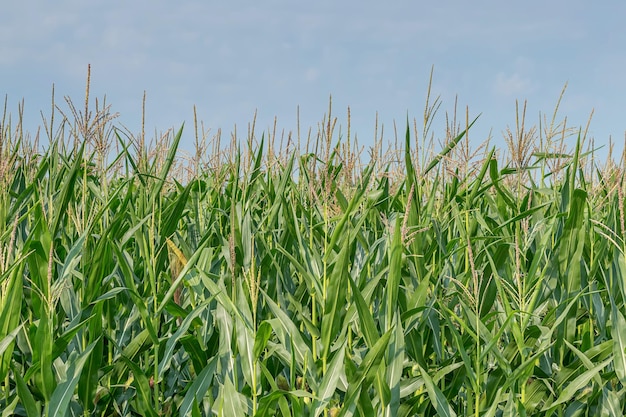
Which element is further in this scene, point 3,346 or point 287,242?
point 287,242

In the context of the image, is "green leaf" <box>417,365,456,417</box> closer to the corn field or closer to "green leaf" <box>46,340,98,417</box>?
the corn field

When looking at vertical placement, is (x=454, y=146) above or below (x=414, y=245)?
above

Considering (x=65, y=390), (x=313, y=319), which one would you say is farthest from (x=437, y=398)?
(x=65, y=390)

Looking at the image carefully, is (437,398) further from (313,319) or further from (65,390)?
Result: (65,390)

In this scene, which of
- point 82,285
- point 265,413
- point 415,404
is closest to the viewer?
point 265,413

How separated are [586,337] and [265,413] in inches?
54.8

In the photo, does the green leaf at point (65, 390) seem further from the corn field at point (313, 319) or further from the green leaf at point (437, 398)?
the green leaf at point (437, 398)

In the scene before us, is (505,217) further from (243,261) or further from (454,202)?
(243,261)

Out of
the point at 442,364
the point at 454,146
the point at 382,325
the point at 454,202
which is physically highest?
the point at 454,146

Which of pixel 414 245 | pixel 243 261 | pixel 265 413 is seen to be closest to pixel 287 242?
pixel 243 261

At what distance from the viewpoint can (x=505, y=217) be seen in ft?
10.2

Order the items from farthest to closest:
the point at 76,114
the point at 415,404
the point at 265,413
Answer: the point at 76,114, the point at 415,404, the point at 265,413

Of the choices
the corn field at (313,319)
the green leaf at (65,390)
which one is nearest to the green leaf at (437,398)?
the corn field at (313,319)

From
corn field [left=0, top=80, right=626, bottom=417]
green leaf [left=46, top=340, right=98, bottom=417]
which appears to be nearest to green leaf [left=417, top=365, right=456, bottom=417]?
corn field [left=0, top=80, right=626, bottom=417]
